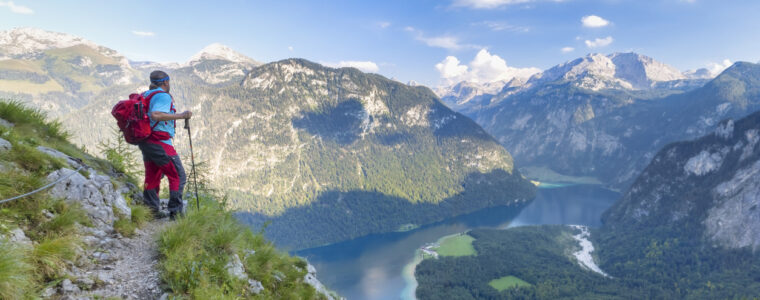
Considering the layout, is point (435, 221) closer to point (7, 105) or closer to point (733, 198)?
point (733, 198)

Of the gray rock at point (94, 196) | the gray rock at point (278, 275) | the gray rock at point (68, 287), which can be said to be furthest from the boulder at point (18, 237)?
the gray rock at point (278, 275)

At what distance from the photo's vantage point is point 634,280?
9862cm

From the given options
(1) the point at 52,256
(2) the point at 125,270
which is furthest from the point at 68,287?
(2) the point at 125,270

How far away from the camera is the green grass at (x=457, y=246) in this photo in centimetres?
11775

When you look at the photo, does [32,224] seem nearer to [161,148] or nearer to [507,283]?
[161,148]

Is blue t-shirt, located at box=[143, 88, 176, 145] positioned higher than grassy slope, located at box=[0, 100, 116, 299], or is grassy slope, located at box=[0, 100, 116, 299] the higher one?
blue t-shirt, located at box=[143, 88, 176, 145]

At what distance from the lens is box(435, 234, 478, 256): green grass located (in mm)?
117750

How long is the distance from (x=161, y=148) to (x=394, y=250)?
128462mm

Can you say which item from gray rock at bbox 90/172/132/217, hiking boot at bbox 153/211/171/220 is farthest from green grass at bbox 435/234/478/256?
gray rock at bbox 90/172/132/217

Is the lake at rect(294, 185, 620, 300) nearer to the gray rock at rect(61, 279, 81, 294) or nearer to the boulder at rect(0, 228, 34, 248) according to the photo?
the boulder at rect(0, 228, 34, 248)

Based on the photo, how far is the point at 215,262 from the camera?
17.5 ft

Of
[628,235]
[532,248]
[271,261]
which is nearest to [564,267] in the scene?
[532,248]

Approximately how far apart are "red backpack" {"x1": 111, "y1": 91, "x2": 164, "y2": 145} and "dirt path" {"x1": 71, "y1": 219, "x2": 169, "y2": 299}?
1.92 metres

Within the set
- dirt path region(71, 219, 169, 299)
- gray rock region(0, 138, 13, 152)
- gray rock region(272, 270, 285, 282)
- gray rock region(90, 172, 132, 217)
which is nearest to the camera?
dirt path region(71, 219, 169, 299)
